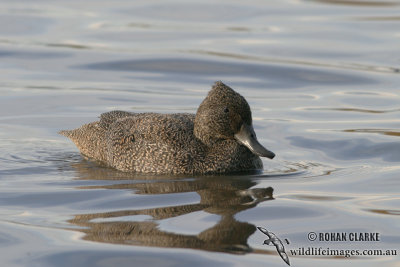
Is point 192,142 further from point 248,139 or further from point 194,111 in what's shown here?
point 194,111

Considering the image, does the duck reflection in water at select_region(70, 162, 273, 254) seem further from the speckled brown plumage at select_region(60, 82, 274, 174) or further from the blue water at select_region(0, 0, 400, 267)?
the speckled brown plumage at select_region(60, 82, 274, 174)

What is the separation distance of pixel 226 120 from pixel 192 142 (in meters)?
0.49

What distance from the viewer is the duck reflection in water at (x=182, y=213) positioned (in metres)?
8.61

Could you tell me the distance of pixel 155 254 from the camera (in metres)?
8.26

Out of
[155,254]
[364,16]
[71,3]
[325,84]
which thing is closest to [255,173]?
[155,254]

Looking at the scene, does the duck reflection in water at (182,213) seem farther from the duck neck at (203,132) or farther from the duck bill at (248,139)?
the duck neck at (203,132)

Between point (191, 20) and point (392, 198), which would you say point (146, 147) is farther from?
point (191, 20)

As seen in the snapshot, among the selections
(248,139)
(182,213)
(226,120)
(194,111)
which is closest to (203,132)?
(226,120)

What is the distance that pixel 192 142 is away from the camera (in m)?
11.4

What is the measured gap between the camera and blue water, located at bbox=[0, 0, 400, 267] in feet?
28.5

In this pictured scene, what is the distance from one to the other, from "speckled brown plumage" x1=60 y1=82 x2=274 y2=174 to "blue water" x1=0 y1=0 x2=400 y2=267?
8.7 inches

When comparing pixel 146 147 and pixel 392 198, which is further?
pixel 146 147

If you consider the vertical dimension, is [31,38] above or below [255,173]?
above

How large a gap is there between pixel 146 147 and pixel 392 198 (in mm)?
2910
